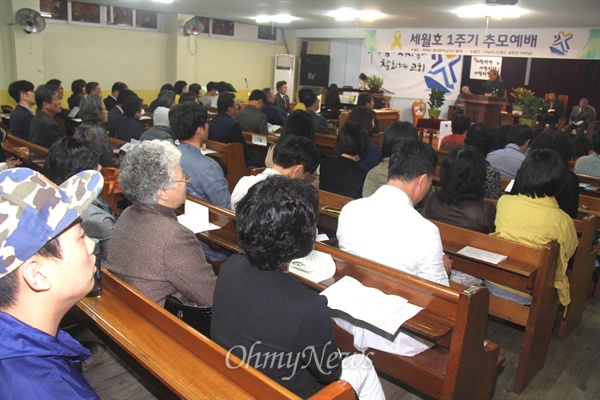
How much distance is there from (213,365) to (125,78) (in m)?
10.1

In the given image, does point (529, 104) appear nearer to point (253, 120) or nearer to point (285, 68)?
point (253, 120)

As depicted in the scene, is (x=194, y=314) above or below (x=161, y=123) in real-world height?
below

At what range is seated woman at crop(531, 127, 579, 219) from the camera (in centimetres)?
321

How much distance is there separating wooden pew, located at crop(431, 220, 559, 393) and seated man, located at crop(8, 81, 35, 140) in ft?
14.0

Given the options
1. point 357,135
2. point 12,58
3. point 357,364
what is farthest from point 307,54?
point 357,364

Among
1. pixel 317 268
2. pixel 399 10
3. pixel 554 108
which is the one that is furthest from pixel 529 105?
pixel 317 268

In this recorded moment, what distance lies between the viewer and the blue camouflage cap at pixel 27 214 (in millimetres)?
886

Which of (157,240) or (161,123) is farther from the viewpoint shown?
(161,123)

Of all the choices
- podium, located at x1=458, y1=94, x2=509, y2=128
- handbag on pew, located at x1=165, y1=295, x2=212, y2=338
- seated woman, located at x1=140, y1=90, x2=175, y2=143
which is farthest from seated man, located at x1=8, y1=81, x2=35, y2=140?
podium, located at x1=458, y1=94, x2=509, y2=128

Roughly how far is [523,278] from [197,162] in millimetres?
1910

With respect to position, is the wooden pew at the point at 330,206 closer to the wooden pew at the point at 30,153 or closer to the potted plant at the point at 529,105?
the wooden pew at the point at 30,153

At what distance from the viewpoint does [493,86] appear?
9477 mm

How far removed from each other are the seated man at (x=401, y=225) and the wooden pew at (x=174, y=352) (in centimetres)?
90

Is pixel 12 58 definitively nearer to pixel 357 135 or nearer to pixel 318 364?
pixel 357 135
